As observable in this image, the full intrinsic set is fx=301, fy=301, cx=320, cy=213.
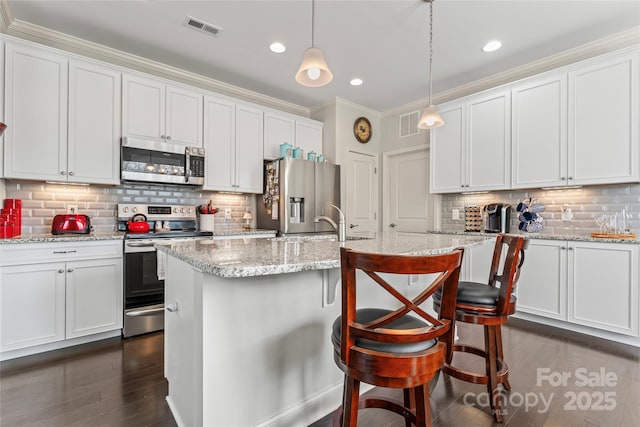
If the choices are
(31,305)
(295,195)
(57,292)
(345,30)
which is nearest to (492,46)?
(345,30)

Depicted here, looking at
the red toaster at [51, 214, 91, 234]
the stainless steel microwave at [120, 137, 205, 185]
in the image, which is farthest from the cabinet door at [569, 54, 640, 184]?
the red toaster at [51, 214, 91, 234]

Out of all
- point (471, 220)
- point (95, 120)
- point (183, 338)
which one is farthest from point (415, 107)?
point (183, 338)

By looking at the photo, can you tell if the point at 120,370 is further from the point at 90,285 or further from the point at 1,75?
the point at 1,75

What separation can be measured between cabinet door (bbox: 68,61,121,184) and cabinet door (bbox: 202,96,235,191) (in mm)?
892

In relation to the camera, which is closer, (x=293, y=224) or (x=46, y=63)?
(x=46, y=63)

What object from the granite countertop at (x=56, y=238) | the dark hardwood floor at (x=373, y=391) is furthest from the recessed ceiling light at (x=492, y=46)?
the granite countertop at (x=56, y=238)

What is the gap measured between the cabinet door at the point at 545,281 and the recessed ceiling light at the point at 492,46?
2052mm

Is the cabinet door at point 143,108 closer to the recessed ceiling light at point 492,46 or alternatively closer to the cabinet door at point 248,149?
the cabinet door at point 248,149

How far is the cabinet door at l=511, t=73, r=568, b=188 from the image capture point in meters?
3.06

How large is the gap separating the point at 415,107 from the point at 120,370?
4.74 metres

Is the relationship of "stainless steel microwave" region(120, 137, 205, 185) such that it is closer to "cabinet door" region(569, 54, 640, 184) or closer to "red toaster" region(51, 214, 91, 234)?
"red toaster" region(51, 214, 91, 234)

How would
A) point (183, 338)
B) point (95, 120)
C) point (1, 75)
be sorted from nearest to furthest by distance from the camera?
point (183, 338), point (1, 75), point (95, 120)

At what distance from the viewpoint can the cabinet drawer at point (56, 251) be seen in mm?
2266

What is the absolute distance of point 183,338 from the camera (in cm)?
146
